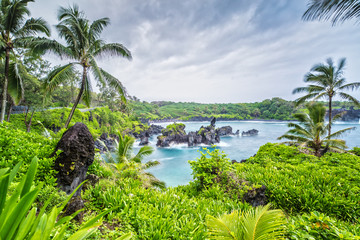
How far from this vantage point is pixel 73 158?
3393 mm

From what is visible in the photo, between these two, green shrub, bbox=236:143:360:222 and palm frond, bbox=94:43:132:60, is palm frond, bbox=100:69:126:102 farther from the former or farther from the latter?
green shrub, bbox=236:143:360:222

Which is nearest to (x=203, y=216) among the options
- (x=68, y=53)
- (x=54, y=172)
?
(x=54, y=172)

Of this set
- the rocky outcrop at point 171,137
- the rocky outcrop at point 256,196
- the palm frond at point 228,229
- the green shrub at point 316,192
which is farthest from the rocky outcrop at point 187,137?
the palm frond at point 228,229

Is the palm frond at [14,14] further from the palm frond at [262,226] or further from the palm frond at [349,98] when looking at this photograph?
the palm frond at [349,98]

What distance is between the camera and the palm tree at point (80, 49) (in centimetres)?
791

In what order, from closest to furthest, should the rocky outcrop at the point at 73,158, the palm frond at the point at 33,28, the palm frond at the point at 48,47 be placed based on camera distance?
the rocky outcrop at the point at 73,158 < the palm frond at the point at 48,47 < the palm frond at the point at 33,28

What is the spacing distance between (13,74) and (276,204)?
1520 centimetres

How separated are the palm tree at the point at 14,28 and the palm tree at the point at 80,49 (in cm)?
189

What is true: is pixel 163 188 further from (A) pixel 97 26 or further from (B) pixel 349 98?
(B) pixel 349 98

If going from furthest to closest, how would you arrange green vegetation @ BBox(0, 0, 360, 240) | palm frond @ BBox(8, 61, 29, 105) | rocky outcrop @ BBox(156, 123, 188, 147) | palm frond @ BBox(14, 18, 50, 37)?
rocky outcrop @ BBox(156, 123, 188, 147) → palm frond @ BBox(8, 61, 29, 105) → palm frond @ BBox(14, 18, 50, 37) → green vegetation @ BBox(0, 0, 360, 240)

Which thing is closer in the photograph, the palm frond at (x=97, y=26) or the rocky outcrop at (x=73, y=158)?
the rocky outcrop at (x=73, y=158)

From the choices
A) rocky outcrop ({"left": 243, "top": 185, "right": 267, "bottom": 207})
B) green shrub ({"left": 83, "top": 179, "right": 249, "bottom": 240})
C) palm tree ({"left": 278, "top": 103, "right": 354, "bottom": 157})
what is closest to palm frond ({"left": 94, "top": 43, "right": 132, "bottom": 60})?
green shrub ({"left": 83, "top": 179, "right": 249, "bottom": 240})

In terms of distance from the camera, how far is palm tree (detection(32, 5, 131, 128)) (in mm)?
7906

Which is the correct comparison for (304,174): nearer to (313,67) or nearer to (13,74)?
(313,67)
